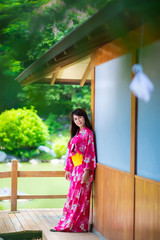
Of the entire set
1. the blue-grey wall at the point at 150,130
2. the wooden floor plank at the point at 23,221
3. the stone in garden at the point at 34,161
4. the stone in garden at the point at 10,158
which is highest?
the blue-grey wall at the point at 150,130

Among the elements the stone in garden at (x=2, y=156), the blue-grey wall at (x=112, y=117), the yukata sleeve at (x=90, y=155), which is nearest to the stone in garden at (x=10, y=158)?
the stone in garden at (x=2, y=156)

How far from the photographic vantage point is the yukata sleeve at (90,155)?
13.5 feet

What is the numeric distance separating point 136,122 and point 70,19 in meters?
2.09

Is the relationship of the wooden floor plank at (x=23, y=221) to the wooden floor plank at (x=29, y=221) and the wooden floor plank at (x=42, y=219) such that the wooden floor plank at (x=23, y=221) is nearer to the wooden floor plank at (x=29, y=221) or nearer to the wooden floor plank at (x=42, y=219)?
the wooden floor plank at (x=29, y=221)

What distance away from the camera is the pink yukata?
4.14 meters

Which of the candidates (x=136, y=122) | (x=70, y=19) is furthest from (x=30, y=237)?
(x=70, y=19)

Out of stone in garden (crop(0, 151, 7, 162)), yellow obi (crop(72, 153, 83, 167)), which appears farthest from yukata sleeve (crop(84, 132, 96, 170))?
stone in garden (crop(0, 151, 7, 162))

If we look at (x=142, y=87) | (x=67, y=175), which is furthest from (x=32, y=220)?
(x=142, y=87)

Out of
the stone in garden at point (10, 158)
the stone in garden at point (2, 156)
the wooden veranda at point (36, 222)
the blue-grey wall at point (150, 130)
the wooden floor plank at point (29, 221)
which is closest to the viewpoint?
the blue-grey wall at point (150, 130)

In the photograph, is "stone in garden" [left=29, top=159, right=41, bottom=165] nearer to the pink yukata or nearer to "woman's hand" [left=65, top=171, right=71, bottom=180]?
"woman's hand" [left=65, top=171, right=71, bottom=180]

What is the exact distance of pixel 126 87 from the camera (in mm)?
3188

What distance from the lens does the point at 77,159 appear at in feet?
14.0

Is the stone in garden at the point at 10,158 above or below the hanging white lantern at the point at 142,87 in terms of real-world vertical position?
below

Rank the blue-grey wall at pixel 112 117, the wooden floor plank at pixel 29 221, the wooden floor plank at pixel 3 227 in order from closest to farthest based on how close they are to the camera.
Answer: the blue-grey wall at pixel 112 117, the wooden floor plank at pixel 3 227, the wooden floor plank at pixel 29 221
